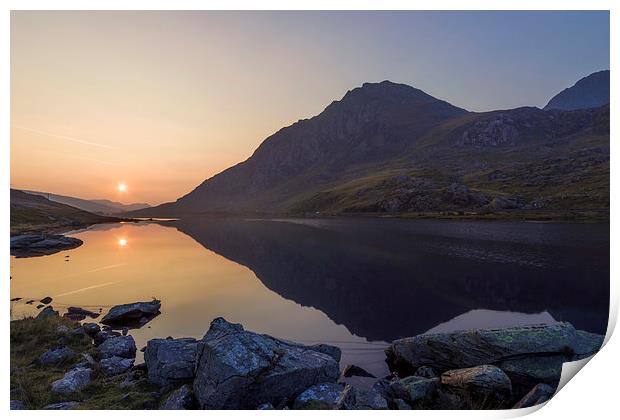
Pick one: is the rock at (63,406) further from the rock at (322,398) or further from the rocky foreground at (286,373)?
the rock at (322,398)

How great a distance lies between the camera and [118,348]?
1574 cm

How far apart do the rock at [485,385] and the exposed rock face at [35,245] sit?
64974 millimetres

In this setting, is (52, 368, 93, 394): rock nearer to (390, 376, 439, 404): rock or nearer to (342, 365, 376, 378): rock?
(342, 365, 376, 378): rock

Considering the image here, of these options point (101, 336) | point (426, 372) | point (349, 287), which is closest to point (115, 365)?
point (101, 336)

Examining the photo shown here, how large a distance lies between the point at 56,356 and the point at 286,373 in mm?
11102

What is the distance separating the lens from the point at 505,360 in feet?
44.0

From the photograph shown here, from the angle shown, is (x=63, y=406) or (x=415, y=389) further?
(x=415, y=389)

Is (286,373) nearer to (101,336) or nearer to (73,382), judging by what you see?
(73,382)

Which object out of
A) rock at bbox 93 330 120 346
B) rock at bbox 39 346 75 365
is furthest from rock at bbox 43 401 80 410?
rock at bbox 93 330 120 346

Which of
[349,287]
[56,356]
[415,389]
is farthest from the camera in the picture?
[349,287]

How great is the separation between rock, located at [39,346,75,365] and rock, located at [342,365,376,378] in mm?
12429

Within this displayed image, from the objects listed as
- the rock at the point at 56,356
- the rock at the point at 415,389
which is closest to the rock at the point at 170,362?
the rock at the point at 56,356
